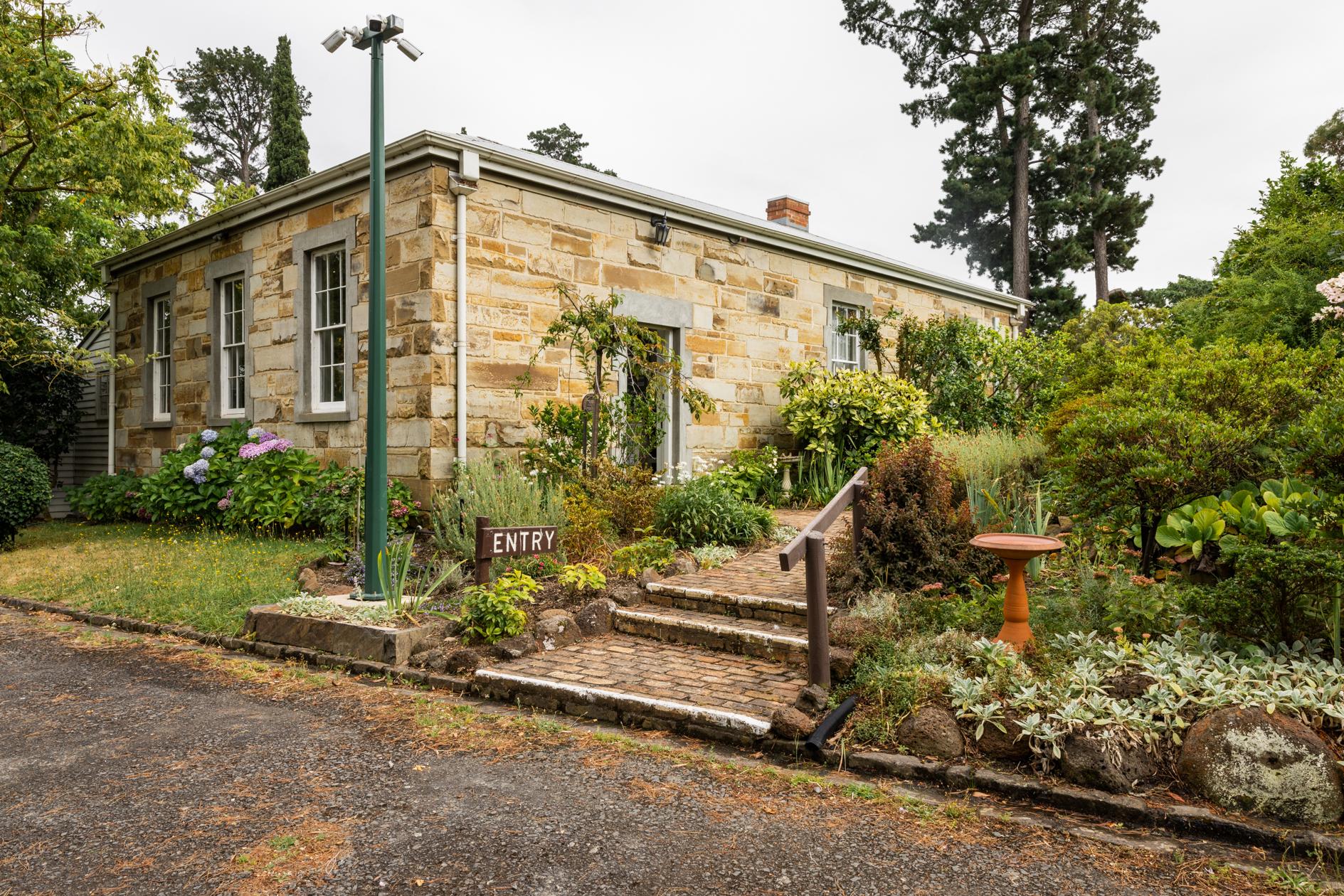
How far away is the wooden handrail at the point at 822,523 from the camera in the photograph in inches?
184

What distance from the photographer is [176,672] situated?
18.9 ft

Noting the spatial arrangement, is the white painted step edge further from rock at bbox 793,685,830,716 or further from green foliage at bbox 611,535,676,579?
green foliage at bbox 611,535,676,579

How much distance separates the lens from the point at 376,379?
258 inches

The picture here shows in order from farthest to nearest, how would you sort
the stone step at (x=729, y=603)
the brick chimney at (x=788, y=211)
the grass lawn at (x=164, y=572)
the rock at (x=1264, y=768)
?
the brick chimney at (x=788, y=211), the grass lawn at (x=164, y=572), the stone step at (x=729, y=603), the rock at (x=1264, y=768)

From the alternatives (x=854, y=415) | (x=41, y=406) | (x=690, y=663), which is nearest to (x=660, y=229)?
(x=854, y=415)

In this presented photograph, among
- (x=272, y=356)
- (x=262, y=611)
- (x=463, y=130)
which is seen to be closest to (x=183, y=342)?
(x=272, y=356)

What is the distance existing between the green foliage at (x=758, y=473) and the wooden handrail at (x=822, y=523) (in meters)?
3.91

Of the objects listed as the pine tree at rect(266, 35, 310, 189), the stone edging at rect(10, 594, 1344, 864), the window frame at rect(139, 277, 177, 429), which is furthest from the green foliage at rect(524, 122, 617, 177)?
the stone edging at rect(10, 594, 1344, 864)

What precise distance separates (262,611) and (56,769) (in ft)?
8.04

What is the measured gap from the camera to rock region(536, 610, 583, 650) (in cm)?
595

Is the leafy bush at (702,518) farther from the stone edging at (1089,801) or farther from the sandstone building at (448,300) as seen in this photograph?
the stone edging at (1089,801)

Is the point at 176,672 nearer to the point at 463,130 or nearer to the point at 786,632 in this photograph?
the point at 786,632

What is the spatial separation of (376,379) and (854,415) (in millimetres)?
6521

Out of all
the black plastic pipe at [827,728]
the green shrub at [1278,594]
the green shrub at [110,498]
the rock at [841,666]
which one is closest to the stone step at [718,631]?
the rock at [841,666]
